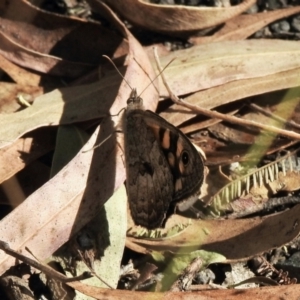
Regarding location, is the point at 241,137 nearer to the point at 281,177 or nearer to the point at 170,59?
the point at 281,177

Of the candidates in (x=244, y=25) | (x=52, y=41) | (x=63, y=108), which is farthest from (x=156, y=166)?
(x=244, y=25)

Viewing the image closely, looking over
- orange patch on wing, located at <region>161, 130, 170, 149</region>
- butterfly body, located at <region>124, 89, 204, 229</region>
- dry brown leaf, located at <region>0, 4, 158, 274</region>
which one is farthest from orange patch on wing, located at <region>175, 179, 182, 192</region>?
dry brown leaf, located at <region>0, 4, 158, 274</region>

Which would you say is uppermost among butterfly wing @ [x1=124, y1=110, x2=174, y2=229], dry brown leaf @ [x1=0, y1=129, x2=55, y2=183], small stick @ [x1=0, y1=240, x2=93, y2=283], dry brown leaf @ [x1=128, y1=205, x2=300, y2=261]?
dry brown leaf @ [x1=0, y1=129, x2=55, y2=183]

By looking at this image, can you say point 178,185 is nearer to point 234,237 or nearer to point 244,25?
point 234,237

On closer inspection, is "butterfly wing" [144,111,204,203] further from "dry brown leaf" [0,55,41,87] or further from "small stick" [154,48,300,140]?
"dry brown leaf" [0,55,41,87]

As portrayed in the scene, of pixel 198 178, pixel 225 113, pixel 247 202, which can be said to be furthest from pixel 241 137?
pixel 198 178

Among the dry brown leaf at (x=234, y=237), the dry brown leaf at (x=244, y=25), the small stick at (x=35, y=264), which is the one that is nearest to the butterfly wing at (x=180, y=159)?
the dry brown leaf at (x=234, y=237)
